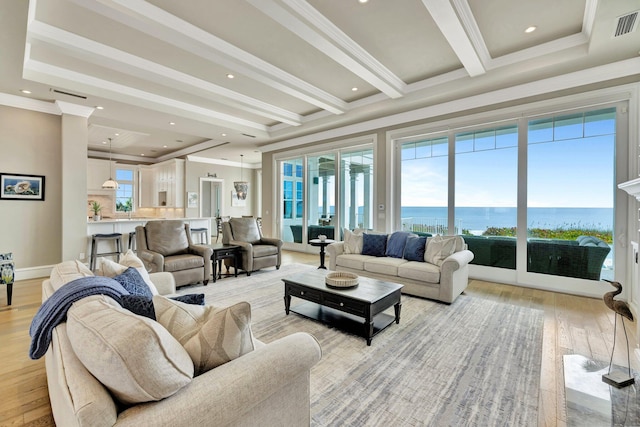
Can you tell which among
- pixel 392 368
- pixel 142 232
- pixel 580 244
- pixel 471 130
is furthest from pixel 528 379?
pixel 142 232

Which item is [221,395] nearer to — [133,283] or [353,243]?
[133,283]

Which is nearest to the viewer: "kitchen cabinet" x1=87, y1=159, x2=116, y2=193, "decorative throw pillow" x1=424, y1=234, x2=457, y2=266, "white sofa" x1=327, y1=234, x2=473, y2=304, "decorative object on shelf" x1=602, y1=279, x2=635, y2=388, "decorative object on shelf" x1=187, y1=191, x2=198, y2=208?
"decorative object on shelf" x1=602, y1=279, x2=635, y2=388

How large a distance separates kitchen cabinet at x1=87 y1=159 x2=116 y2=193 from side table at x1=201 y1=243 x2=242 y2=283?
6887 millimetres

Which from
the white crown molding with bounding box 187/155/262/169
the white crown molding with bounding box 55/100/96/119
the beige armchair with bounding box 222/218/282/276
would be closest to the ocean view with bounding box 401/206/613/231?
the beige armchair with bounding box 222/218/282/276

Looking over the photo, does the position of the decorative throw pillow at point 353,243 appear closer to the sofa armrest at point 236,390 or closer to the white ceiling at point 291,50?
the white ceiling at point 291,50

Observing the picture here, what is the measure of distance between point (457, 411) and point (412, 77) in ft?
15.1

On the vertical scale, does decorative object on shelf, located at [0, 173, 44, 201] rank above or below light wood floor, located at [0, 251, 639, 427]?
above

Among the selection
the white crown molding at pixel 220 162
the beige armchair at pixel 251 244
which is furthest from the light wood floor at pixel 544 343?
the white crown molding at pixel 220 162

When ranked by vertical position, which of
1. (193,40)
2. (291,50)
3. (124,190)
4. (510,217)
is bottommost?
(510,217)

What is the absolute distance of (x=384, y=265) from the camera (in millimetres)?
4191

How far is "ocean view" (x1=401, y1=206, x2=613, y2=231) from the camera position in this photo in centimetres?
404

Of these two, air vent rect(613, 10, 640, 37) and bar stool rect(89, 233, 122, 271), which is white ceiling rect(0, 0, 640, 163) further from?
bar stool rect(89, 233, 122, 271)

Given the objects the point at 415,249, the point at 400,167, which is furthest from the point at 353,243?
the point at 400,167

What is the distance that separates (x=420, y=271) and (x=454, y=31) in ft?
9.41
